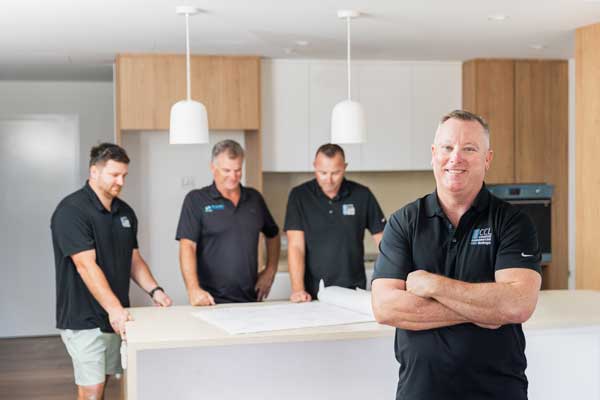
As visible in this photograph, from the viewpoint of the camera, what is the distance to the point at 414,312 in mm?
2383

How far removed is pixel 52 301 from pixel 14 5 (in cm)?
430

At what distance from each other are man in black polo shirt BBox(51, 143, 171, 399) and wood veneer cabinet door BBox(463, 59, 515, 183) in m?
3.37

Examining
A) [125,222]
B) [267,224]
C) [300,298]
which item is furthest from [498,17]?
[125,222]

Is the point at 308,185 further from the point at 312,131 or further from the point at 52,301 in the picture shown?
the point at 52,301

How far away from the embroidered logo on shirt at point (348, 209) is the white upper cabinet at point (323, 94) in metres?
1.98

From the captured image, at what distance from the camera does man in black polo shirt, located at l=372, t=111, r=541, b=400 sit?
234 centimetres

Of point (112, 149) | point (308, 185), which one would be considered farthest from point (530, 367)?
point (112, 149)

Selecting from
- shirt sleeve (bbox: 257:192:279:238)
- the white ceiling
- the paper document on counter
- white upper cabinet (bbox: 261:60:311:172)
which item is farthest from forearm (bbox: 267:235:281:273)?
white upper cabinet (bbox: 261:60:311:172)

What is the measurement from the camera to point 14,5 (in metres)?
4.21

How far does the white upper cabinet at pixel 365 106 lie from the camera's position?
6.29m

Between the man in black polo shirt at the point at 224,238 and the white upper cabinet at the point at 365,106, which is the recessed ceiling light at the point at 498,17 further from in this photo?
the white upper cabinet at the point at 365,106

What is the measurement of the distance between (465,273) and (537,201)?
4.43 metres

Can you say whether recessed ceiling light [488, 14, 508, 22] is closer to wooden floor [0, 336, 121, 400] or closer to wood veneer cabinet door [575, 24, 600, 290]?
wood veneer cabinet door [575, 24, 600, 290]

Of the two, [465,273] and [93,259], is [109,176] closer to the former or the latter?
[93,259]
